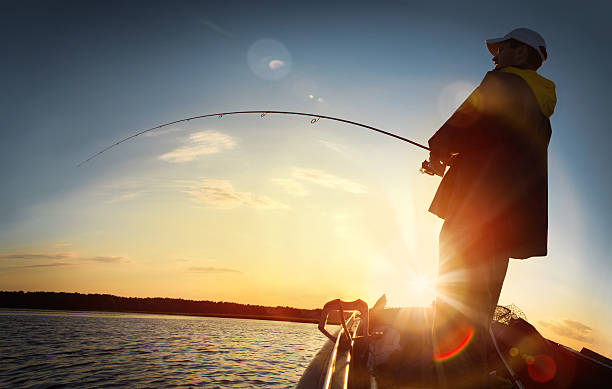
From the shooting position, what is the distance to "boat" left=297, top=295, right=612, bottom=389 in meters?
3.00

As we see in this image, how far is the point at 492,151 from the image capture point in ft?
7.54

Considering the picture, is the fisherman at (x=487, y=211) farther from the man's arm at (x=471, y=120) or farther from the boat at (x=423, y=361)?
the boat at (x=423, y=361)

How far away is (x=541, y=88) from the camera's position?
243 centimetres

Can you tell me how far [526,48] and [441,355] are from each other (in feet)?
7.77

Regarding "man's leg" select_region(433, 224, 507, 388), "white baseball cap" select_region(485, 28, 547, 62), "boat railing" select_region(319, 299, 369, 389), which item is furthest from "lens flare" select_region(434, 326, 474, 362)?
"white baseball cap" select_region(485, 28, 547, 62)

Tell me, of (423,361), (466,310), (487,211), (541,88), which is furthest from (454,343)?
(541,88)

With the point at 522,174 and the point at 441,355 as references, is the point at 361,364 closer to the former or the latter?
the point at 441,355

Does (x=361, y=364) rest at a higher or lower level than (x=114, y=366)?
higher

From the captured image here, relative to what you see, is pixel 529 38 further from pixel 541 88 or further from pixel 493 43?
pixel 541 88

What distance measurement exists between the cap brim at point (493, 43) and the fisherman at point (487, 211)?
1.28 feet

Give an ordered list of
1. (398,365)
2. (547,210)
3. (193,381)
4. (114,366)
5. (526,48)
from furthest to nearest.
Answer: (114,366), (193,381), (398,365), (526,48), (547,210)

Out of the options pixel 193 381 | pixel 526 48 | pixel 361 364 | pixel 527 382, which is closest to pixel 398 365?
pixel 361 364

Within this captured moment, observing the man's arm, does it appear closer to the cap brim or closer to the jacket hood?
the jacket hood

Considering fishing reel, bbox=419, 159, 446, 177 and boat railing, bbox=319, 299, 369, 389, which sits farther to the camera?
fishing reel, bbox=419, 159, 446, 177
